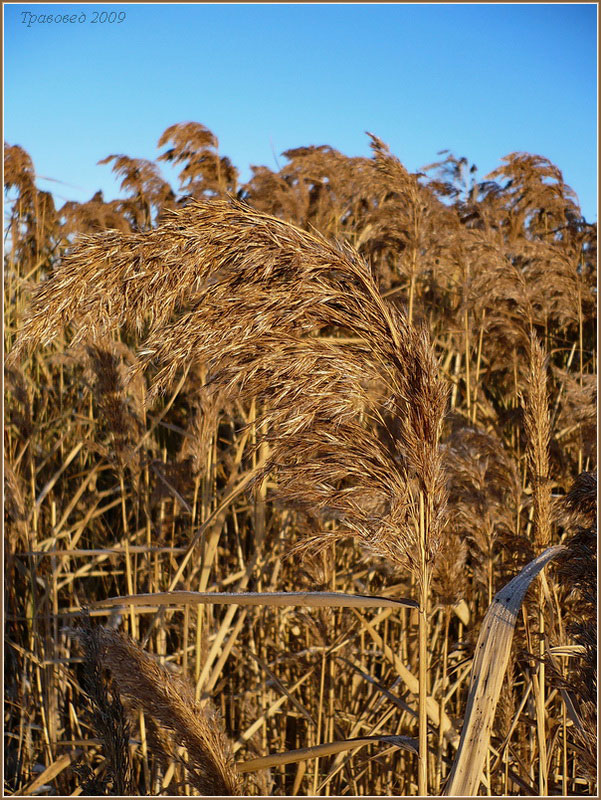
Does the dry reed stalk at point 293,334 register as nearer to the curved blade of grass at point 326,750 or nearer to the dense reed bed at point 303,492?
the dense reed bed at point 303,492

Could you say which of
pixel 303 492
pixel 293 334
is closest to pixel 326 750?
pixel 303 492

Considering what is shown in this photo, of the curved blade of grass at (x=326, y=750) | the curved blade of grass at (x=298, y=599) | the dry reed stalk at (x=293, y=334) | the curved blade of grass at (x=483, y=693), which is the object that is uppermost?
the dry reed stalk at (x=293, y=334)

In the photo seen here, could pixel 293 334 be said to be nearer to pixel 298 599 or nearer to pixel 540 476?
pixel 298 599

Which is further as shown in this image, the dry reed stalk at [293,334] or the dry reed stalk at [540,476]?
the dry reed stalk at [540,476]

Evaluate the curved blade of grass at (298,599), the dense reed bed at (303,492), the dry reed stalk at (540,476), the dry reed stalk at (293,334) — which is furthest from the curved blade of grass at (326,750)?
the dry reed stalk at (540,476)

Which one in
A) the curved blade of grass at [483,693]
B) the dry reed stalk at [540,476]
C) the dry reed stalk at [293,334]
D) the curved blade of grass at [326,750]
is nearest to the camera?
the curved blade of grass at [483,693]

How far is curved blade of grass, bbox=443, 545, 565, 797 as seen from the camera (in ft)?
4.29

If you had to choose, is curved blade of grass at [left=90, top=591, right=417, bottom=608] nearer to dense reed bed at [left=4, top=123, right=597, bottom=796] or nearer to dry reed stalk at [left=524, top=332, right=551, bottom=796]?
dense reed bed at [left=4, top=123, right=597, bottom=796]

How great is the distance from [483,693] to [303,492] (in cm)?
58

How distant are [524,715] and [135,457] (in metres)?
2.16

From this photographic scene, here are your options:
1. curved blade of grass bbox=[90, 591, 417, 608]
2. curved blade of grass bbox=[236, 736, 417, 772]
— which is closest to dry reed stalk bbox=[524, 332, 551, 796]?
curved blade of grass bbox=[236, 736, 417, 772]

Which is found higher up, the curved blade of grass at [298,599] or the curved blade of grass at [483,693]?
the curved blade of grass at [298,599]

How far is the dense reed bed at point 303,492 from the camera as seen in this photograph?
1.46 metres

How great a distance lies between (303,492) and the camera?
5.27 feet
